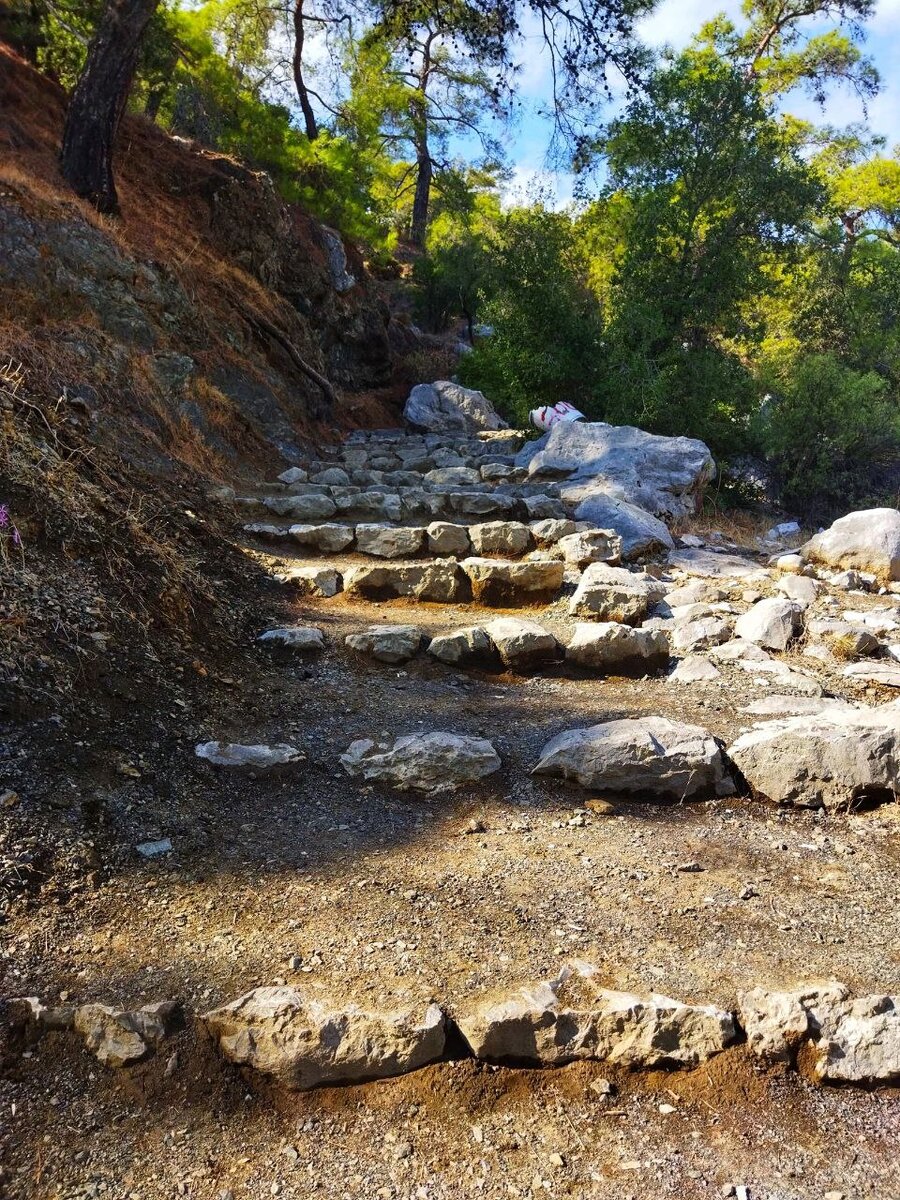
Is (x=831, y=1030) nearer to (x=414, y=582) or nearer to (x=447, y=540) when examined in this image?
(x=414, y=582)

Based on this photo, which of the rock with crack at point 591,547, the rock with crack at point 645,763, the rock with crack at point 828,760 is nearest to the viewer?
the rock with crack at point 828,760

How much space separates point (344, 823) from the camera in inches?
109

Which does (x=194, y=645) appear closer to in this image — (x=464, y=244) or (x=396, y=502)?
(x=396, y=502)

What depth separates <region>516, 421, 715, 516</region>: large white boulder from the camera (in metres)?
7.84

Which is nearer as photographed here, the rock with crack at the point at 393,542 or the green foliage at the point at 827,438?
the rock with crack at the point at 393,542

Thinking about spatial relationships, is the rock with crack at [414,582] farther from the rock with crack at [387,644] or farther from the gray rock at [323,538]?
the rock with crack at [387,644]

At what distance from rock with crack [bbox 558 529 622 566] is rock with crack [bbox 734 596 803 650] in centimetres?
129

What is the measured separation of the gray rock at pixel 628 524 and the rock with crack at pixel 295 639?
313 centimetres

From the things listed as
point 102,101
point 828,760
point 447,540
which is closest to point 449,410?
point 102,101

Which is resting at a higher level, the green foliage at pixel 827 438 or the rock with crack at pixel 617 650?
the green foliage at pixel 827 438

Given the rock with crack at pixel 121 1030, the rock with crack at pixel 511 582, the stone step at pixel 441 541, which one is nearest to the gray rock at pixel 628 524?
the stone step at pixel 441 541

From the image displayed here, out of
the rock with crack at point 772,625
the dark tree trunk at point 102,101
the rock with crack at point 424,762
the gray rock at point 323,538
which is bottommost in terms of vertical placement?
the rock with crack at point 424,762

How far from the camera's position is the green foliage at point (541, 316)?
10859mm

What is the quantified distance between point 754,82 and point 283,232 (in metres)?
7.19
